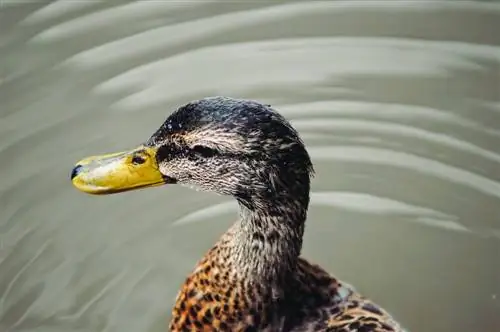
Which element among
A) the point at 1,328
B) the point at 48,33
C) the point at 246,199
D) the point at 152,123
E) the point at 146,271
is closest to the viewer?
the point at 246,199

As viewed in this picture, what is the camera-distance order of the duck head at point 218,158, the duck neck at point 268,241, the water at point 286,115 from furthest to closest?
the water at point 286,115 → the duck neck at point 268,241 → the duck head at point 218,158

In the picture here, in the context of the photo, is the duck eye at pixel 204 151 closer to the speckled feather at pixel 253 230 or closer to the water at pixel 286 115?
the speckled feather at pixel 253 230

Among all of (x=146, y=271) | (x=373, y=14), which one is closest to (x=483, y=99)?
(x=373, y=14)

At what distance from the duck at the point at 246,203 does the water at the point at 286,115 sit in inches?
12.8

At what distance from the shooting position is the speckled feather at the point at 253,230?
124 cm

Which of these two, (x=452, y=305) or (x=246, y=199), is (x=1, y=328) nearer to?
(x=246, y=199)

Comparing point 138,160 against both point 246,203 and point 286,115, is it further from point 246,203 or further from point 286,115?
point 286,115

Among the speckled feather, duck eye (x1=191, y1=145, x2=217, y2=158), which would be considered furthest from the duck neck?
duck eye (x1=191, y1=145, x2=217, y2=158)

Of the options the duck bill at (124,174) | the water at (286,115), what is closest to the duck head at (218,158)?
the duck bill at (124,174)

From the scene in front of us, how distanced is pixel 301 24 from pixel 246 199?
3.23 ft

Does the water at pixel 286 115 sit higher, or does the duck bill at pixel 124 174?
the water at pixel 286 115

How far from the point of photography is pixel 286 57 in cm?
219

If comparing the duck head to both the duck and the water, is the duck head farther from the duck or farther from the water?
the water

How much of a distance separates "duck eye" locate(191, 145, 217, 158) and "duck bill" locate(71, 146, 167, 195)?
0.07m
